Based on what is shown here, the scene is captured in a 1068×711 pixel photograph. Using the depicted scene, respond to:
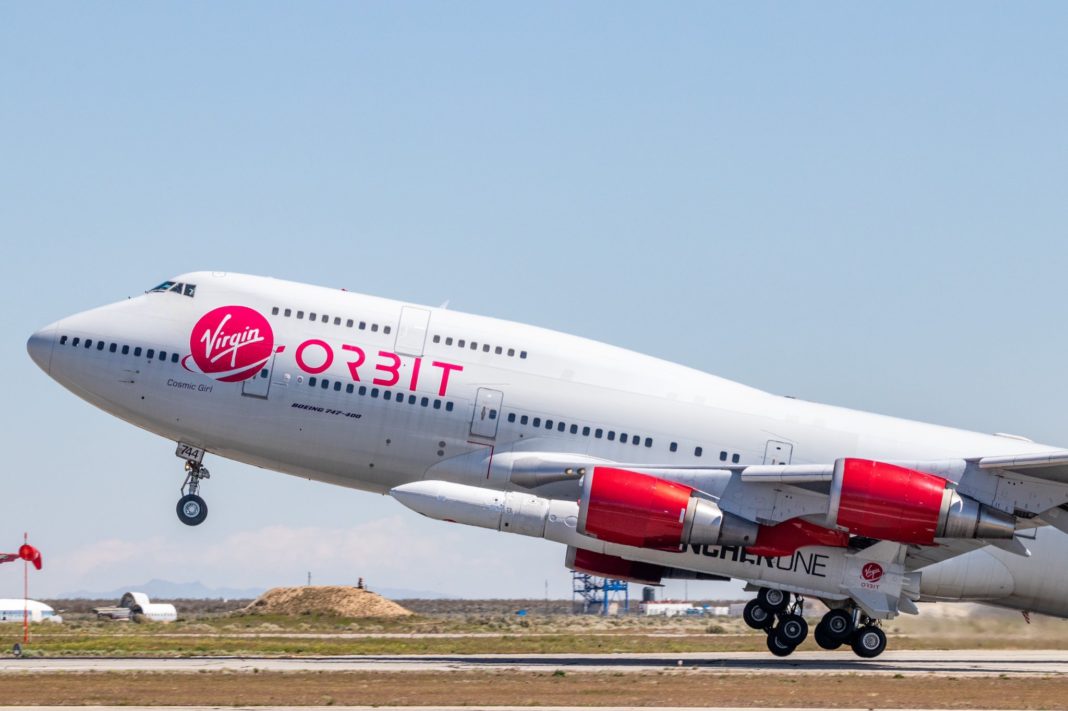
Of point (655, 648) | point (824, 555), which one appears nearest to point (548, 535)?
point (824, 555)

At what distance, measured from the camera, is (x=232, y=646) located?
1590 inches

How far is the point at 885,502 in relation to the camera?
32594 mm

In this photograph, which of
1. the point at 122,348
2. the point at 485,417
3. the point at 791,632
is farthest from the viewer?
the point at 122,348

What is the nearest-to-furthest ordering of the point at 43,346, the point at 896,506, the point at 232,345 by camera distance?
the point at 896,506 → the point at 232,345 → the point at 43,346

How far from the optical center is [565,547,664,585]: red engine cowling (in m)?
35.7

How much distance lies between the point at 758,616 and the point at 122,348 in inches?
697

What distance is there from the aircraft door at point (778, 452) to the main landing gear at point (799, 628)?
323 centimetres

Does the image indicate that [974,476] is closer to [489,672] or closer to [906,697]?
[906,697]

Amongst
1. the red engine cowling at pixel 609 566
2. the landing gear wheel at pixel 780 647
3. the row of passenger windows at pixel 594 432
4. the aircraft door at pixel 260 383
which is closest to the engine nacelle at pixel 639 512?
the red engine cowling at pixel 609 566

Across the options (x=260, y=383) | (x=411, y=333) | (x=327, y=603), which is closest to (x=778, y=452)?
→ (x=411, y=333)

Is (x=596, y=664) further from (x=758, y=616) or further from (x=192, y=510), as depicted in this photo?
(x=192, y=510)

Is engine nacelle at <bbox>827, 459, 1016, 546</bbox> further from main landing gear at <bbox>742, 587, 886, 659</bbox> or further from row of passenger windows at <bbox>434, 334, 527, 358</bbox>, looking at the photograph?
row of passenger windows at <bbox>434, 334, 527, 358</bbox>

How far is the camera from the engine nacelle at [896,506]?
3262 centimetres

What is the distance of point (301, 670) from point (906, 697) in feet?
41.0
